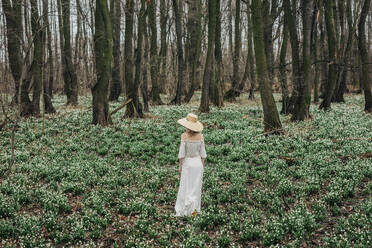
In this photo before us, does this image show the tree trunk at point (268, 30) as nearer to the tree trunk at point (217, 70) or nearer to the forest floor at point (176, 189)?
the tree trunk at point (217, 70)

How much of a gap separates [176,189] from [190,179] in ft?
4.84

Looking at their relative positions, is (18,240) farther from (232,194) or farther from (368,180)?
(368,180)

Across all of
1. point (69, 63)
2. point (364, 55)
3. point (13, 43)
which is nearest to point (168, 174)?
point (13, 43)

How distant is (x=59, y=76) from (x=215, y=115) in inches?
1553

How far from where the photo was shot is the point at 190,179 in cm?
689

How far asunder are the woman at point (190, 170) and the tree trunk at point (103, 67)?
32.2 feet

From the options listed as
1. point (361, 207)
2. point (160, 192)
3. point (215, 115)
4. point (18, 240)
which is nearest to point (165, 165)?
point (160, 192)

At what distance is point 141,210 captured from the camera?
694 centimetres

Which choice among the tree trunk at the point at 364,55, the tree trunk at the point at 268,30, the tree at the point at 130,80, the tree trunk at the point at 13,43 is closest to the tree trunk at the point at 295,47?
the tree trunk at the point at 268,30

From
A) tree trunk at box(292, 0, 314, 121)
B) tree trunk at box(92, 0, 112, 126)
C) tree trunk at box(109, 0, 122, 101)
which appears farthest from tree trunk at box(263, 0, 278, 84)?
tree trunk at box(109, 0, 122, 101)

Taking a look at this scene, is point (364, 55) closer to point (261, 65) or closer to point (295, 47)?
point (295, 47)

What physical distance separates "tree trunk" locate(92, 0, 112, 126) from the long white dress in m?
9.82

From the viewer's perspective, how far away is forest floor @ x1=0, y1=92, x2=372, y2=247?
18.8 ft

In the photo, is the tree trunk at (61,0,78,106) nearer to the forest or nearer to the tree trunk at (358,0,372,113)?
the forest
